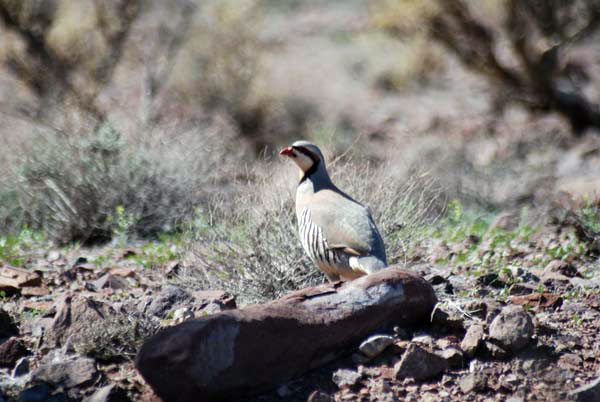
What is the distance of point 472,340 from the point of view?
4.62 m

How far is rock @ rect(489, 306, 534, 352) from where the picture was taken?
4.58 metres

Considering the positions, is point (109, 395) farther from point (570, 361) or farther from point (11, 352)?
point (570, 361)

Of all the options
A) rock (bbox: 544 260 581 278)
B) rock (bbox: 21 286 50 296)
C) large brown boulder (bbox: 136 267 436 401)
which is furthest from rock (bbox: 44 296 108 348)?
rock (bbox: 544 260 581 278)

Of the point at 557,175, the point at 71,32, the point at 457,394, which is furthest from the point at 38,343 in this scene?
the point at 71,32

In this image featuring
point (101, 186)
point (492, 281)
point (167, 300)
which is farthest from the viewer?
point (101, 186)

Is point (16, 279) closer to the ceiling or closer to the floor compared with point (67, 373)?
closer to the ceiling

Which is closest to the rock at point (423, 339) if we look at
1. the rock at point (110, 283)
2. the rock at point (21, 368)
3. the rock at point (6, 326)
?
the rock at point (21, 368)

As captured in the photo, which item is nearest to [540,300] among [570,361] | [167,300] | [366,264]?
[570,361]

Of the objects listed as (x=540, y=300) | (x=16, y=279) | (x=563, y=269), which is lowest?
(x=563, y=269)

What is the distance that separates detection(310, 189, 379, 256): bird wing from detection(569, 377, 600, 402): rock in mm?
1624

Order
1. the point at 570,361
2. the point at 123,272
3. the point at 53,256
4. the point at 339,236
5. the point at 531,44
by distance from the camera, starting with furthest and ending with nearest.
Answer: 1. the point at 531,44
2. the point at 53,256
3. the point at 123,272
4. the point at 339,236
5. the point at 570,361

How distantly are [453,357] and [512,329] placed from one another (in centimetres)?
37

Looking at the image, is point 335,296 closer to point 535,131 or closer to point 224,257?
point 224,257

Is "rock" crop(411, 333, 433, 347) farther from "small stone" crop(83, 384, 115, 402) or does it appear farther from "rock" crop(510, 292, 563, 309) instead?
"small stone" crop(83, 384, 115, 402)
